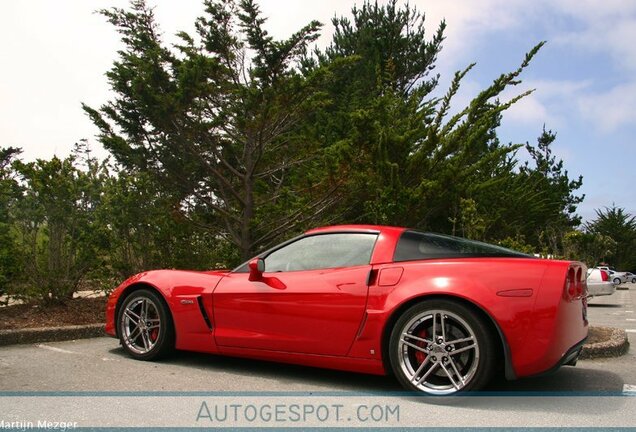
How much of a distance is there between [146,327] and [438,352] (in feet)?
8.60

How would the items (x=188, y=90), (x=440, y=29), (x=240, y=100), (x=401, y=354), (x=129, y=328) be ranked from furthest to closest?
(x=440, y=29)
(x=240, y=100)
(x=188, y=90)
(x=129, y=328)
(x=401, y=354)

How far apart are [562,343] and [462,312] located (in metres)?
0.66

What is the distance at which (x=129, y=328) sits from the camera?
523 cm

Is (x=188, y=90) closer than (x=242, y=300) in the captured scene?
No

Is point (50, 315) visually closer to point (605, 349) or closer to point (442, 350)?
point (442, 350)

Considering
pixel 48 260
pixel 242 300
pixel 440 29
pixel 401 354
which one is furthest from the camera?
pixel 440 29

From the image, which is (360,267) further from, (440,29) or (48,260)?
(440,29)

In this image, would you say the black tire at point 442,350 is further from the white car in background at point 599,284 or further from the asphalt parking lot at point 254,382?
the white car in background at point 599,284

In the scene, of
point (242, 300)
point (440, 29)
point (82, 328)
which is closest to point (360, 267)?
point (242, 300)

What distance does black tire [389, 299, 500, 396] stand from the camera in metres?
3.71

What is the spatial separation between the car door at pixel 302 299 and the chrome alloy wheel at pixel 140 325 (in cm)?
71

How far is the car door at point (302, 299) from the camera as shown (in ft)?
13.6

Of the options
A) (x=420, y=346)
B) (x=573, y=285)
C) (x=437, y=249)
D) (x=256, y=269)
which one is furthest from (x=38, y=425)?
(x=573, y=285)

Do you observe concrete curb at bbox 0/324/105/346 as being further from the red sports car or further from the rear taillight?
the rear taillight
